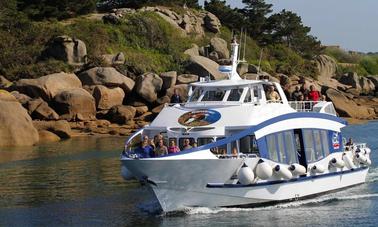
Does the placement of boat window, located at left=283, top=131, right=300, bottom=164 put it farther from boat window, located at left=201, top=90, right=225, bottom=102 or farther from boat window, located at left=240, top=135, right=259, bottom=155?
boat window, located at left=201, top=90, right=225, bottom=102

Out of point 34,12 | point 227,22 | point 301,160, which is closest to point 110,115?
point 34,12

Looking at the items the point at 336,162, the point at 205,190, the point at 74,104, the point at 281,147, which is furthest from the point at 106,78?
the point at 205,190

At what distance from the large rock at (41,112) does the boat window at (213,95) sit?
25611 mm

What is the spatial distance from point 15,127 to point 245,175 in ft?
80.0

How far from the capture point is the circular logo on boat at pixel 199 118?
2338 cm

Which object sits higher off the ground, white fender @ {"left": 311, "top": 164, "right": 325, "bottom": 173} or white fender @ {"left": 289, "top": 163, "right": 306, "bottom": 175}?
white fender @ {"left": 289, "top": 163, "right": 306, "bottom": 175}

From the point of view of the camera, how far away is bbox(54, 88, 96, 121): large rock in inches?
1988

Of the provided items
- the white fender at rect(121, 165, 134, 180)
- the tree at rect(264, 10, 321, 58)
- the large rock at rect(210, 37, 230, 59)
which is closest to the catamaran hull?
the white fender at rect(121, 165, 134, 180)

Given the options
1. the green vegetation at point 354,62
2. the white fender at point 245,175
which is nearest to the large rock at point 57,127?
the white fender at point 245,175

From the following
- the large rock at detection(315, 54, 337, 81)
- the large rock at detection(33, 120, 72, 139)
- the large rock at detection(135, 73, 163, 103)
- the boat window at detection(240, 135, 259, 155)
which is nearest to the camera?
the boat window at detection(240, 135, 259, 155)

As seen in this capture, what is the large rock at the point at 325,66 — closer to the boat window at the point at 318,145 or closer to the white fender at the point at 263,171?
the boat window at the point at 318,145

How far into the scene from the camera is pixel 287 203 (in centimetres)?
2423

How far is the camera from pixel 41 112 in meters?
48.9

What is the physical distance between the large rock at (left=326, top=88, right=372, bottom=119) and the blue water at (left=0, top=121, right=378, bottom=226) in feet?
82.7
